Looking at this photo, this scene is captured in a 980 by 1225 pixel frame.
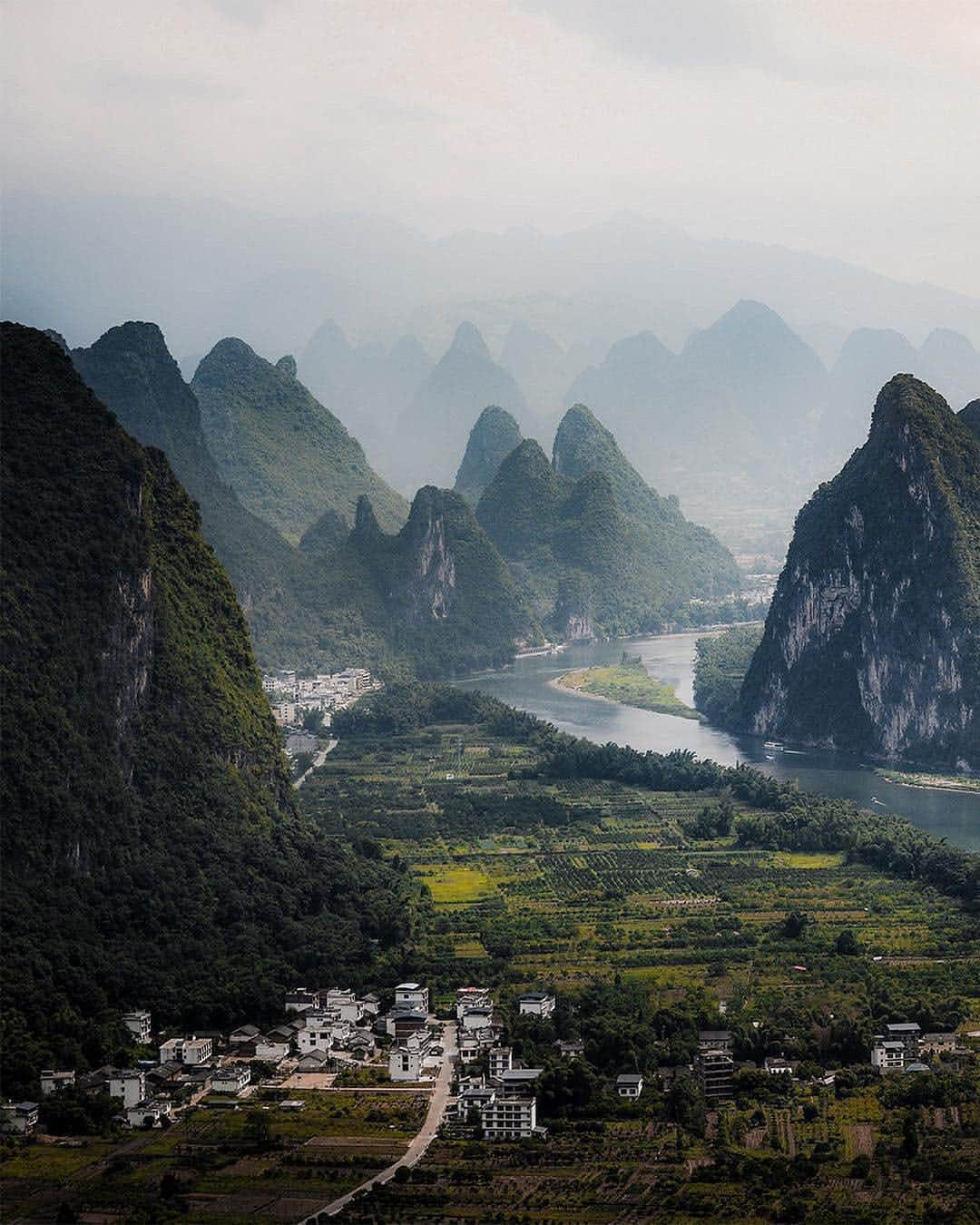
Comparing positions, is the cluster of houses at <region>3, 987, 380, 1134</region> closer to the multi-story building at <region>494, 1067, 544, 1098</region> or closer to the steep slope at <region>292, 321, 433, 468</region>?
the multi-story building at <region>494, 1067, 544, 1098</region>

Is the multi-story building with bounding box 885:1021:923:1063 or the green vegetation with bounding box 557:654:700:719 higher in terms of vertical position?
the green vegetation with bounding box 557:654:700:719

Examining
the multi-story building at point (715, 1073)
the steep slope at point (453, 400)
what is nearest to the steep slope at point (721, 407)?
the steep slope at point (453, 400)

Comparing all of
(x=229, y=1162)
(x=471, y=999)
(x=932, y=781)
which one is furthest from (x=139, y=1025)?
(x=932, y=781)

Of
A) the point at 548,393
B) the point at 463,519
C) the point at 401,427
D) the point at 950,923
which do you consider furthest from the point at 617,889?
the point at 548,393

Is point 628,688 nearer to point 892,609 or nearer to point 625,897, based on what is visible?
point 892,609

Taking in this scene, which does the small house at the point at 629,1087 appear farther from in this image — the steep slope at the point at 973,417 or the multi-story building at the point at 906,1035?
the steep slope at the point at 973,417

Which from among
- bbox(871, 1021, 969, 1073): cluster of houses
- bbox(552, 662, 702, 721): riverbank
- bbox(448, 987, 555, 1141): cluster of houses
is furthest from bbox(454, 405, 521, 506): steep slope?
bbox(871, 1021, 969, 1073): cluster of houses

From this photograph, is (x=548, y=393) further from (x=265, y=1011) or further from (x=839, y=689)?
(x=265, y=1011)
